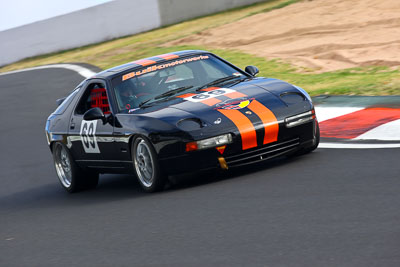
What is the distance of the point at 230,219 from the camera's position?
5738 mm

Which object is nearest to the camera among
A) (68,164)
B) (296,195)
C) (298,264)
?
(298,264)

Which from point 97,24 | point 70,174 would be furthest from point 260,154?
point 97,24

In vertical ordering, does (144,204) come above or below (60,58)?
above

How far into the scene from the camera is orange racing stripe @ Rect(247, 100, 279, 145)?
7043 millimetres

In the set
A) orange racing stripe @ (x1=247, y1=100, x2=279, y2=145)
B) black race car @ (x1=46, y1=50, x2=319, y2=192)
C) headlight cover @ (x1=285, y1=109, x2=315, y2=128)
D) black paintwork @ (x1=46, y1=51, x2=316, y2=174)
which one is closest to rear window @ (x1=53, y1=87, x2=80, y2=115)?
black race car @ (x1=46, y1=50, x2=319, y2=192)

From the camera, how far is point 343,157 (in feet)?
24.3

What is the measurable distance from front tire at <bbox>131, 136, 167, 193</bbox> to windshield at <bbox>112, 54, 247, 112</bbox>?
21.4 inches

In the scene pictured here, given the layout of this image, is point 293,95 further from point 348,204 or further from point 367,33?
point 367,33

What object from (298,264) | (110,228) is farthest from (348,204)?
(110,228)

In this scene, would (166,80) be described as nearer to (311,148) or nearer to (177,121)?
(177,121)

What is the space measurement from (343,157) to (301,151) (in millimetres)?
496

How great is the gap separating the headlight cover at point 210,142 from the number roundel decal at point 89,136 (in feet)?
4.89

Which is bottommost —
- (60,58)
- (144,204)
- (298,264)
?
(60,58)

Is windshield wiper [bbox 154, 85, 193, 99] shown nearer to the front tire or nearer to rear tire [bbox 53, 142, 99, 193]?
the front tire
